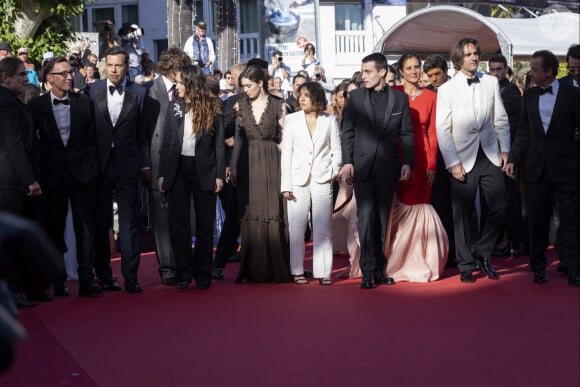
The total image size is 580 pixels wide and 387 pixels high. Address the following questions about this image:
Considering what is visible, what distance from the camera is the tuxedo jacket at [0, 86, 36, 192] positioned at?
841 centimetres

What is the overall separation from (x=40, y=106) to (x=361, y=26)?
128 feet

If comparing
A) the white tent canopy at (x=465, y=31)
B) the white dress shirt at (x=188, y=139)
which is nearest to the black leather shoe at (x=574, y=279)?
the white dress shirt at (x=188, y=139)

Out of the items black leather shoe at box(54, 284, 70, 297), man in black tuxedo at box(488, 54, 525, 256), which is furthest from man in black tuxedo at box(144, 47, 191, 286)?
man in black tuxedo at box(488, 54, 525, 256)

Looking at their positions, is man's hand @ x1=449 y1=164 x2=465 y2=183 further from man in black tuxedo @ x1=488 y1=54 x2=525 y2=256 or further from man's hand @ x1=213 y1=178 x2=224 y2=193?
man in black tuxedo @ x1=488 y1=54 x2=525 y2=256

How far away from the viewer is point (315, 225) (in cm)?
1008

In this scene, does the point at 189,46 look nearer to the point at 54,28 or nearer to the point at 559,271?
the point at 54,28

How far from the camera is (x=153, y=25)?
43094mm

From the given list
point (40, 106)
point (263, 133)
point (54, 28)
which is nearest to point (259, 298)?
point (263, 133)

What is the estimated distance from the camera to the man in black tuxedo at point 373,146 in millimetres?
9633

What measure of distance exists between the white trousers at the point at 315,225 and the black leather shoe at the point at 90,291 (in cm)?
180

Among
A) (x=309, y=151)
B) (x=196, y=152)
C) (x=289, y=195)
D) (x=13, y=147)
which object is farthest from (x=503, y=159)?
(x=13, y=147)

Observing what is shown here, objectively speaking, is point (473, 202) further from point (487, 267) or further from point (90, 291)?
point (90, 291)

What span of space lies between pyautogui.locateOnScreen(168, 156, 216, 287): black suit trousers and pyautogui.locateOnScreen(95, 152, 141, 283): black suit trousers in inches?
14.2

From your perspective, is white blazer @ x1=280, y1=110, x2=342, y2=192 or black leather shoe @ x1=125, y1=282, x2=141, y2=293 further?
white blazer @ x1=280, y1=110, x2=342, y2=192
